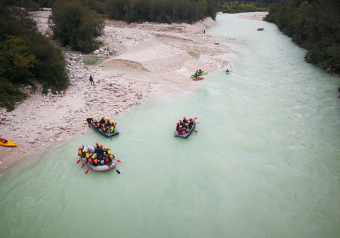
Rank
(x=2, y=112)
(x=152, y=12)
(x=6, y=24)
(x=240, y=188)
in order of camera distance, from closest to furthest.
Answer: (x=240, y=188) → (x=2, y=112) → (x=6, y=24) → (x=152, y=12)

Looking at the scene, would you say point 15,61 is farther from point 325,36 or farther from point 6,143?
point 325,36

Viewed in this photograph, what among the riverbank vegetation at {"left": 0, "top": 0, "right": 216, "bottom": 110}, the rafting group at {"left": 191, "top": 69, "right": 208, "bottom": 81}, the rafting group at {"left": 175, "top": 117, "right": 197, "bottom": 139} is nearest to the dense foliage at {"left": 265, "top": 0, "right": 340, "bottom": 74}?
the rafting group at {"left": 191, "top": 69, "right": 208, "bottom": 81}

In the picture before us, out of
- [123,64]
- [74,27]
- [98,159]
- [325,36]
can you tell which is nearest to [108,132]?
[98,159]

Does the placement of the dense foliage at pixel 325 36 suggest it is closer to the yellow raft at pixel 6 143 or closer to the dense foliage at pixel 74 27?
the yellow raft at pixel 6 143

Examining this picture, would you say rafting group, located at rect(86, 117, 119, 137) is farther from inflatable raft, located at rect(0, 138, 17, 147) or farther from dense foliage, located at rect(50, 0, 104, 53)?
dense foliage, located at rect(50, 0, 104, 53)

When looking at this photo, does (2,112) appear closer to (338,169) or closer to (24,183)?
(24,183)

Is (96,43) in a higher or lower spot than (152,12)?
lower

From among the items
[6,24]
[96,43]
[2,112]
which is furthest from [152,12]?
[2,112]
